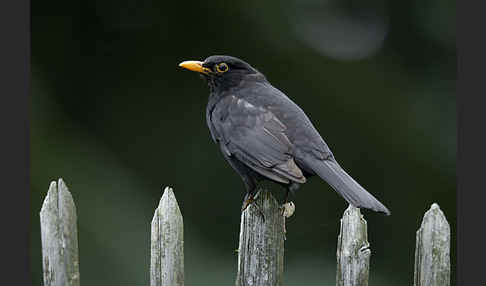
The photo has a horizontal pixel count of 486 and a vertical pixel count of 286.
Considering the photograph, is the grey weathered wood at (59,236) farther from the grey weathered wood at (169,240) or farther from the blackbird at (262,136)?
the blackbird at (262,136)

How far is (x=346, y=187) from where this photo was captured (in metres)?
3.46

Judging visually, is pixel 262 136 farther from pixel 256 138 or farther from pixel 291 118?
pixel 291 118

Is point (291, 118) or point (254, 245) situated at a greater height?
point (291, 118)

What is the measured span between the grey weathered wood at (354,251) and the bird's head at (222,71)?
142 centimetres

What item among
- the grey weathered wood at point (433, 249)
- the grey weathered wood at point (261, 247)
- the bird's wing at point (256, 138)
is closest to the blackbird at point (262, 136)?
the bird's wing at point (256, 138)

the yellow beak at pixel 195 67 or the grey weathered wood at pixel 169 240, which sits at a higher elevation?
the yellow beak at pixel 195 67

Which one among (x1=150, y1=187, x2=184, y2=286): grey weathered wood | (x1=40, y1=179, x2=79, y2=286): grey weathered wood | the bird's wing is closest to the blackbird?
the bird's wing

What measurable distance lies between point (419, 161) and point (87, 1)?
3340 millimetres

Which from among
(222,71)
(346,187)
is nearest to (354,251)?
(346,187)

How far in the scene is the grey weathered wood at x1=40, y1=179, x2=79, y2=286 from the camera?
3396 mm

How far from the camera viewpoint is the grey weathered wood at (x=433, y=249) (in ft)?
10.8

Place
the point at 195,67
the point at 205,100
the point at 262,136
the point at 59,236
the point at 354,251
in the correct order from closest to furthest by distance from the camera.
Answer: the point at 354,251
the point at 59,236
the point at 262,136
the point at 195,67
the point at 205,100

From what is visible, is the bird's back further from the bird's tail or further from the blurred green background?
the blurred green background

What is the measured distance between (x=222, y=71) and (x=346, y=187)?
1.30m
